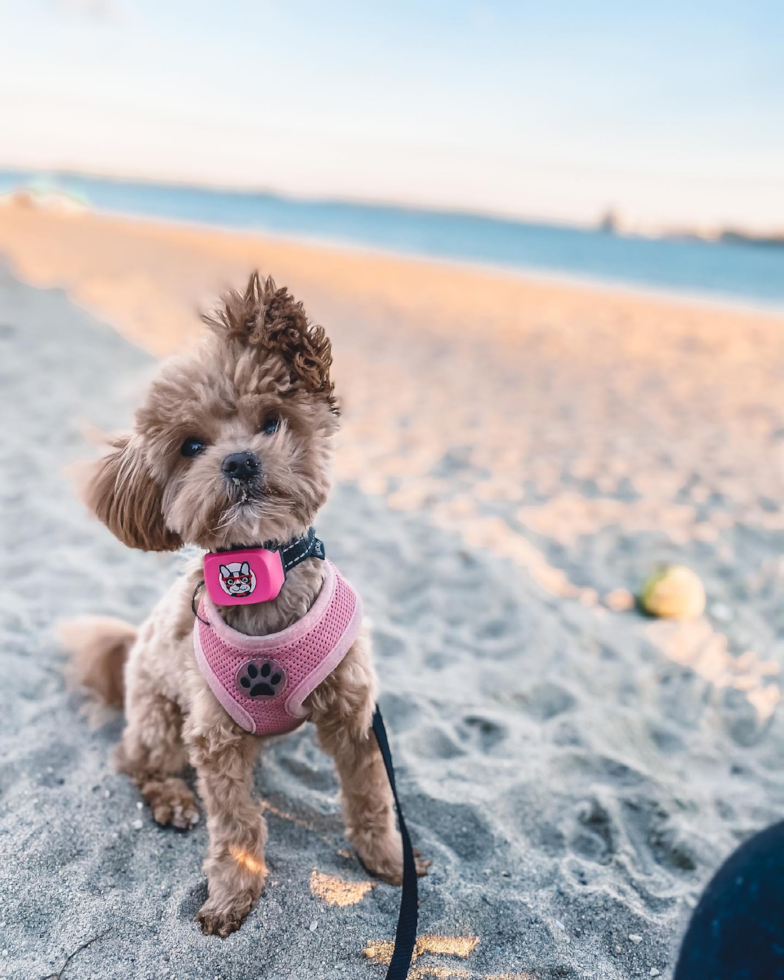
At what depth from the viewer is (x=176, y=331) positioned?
30.7ft

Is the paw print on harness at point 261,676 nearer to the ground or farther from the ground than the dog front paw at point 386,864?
farther from the ground

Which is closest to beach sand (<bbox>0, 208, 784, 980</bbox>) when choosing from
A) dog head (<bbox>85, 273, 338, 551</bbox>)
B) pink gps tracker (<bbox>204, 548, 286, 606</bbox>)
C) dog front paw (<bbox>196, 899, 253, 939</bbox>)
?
dog front paw (<bbox>196, 899, 253, 939</bbox>)

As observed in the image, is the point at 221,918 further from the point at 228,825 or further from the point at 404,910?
the point at 404,910

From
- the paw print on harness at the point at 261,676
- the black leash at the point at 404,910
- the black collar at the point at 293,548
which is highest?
the black collar at the point at 293,548

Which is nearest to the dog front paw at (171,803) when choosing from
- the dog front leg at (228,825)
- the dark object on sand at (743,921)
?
the dog front leg at (228,825)

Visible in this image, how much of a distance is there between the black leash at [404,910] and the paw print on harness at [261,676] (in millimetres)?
406

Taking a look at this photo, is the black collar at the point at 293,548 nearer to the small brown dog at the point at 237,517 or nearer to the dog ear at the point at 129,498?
the small brown dog at the point at 237,517

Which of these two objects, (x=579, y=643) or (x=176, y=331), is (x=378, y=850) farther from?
(x=176, y=331)

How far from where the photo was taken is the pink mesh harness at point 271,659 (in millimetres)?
2012

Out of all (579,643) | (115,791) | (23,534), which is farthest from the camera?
(23,534)

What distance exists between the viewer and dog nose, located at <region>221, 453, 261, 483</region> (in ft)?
6.12

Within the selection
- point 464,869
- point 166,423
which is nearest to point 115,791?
point 464,869

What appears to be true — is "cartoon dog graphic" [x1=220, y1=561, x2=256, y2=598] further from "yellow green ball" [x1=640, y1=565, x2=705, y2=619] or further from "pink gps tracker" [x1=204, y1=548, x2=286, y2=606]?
"yellow green ball" [x1=640, y1=565, x2=705, y2=619]

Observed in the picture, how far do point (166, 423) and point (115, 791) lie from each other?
1.40 m
